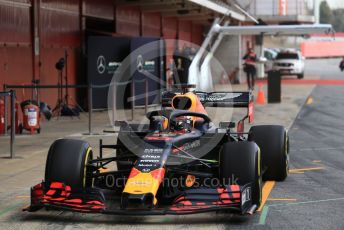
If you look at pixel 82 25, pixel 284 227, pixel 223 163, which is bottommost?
pixel 284 227

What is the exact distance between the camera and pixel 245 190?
786 centimetres

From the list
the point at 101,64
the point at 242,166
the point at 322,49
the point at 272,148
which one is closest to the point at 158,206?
the point at 242,166

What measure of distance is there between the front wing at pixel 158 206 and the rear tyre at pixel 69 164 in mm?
158

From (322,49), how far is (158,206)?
301 feet

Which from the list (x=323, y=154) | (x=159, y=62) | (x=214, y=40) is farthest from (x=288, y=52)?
(x=323, y=154)

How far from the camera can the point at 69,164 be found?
326 inches

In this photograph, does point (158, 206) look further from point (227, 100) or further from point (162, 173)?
point (227, 100)

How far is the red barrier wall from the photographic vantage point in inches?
3696

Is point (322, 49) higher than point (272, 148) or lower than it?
higher

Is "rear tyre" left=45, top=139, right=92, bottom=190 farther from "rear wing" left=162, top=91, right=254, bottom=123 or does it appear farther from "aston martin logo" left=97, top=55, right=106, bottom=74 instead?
"aston martin logo" left=97, top=55, right=106, bottom=74

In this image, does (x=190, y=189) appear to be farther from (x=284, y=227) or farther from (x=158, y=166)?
(x=284, y=227)

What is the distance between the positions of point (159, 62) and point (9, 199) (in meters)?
17.7

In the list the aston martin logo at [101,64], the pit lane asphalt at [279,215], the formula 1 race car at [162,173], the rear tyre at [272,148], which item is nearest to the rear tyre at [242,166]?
the formula 1 race car at [162,173]

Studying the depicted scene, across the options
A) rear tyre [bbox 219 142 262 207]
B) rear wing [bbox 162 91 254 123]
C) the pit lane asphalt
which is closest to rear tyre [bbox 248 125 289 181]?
the pit lane asphalt
